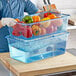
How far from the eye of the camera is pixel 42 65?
1.73 metres

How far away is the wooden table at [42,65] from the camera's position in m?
1.65

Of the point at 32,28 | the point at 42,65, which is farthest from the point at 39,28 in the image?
the point at 42,65

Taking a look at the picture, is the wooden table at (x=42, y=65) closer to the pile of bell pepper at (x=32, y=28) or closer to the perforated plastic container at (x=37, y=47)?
the perforated plastic container at (x=37, y=47)

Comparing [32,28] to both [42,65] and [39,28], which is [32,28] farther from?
[42,65]

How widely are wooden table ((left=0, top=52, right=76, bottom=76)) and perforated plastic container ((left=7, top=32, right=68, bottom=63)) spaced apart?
0.04m

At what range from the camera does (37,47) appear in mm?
1742

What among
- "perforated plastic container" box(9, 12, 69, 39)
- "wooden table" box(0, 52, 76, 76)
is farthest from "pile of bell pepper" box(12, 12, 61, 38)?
"wooden table" box(0, 52, 76, 76)

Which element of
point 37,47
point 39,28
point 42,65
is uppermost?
point 39,28

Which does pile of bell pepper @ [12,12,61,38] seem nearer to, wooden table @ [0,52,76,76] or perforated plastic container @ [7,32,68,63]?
perforated plastic container @ [7,32,68,63]

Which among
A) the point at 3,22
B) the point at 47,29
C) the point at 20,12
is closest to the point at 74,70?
the point at 47,29

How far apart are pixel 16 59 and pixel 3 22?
282 millimetres

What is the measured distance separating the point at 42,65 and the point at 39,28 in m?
0.25

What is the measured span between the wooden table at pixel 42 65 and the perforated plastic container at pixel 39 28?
0.19m

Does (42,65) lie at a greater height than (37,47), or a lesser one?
lesser
